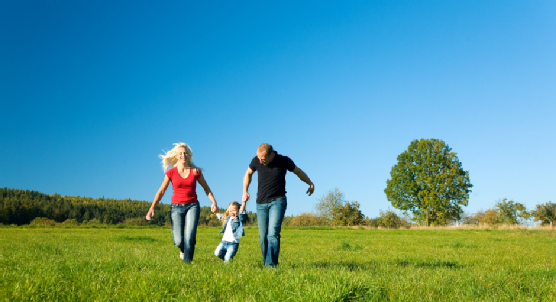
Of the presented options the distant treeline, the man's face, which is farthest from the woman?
the distant treeline

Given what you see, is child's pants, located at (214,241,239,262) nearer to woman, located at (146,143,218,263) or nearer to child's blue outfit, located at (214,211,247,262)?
child's blue outfit, located at (214,211,247,262)

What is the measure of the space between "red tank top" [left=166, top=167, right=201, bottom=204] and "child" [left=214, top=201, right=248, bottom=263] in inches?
30.9

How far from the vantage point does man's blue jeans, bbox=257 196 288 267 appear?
7059 mm

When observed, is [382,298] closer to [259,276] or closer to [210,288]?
[259,276]

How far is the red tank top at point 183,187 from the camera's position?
7.61m

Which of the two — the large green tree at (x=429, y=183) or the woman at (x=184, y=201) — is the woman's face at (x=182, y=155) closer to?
the woman at (x=184, y=201)

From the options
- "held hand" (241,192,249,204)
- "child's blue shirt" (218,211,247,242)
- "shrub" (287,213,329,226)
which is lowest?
"shrub" (287,213,329,226)

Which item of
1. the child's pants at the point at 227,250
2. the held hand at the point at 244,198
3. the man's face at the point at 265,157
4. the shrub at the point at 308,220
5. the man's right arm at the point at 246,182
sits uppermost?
the man's face at the point at 265,157

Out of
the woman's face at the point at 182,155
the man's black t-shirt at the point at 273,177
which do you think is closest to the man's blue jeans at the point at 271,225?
the man's black t-shirt at the point at 273,177

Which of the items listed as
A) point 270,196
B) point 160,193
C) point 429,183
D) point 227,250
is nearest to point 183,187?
point 160,193

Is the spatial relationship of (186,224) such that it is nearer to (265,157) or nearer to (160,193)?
(160,193)

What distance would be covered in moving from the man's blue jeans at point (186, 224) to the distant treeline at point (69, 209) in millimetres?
84952

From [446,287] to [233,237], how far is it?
414 cm

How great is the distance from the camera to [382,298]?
14.2 ft
